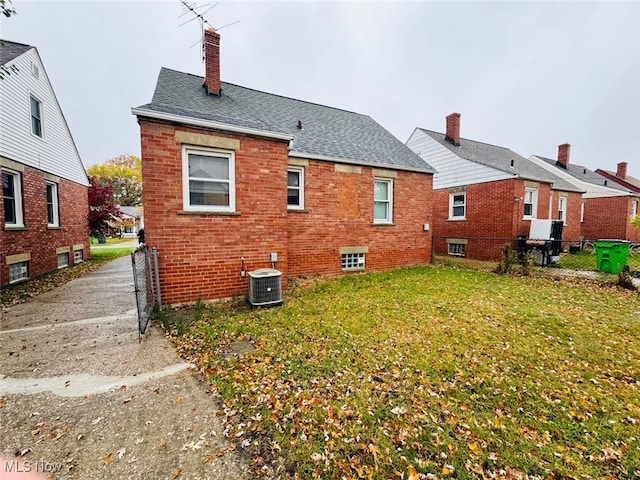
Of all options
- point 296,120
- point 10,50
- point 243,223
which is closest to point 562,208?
point 296,120

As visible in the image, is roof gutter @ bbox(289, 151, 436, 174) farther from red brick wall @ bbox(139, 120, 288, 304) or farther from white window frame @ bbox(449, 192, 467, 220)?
white window frame @ bbox(449, 192, 467, 220)

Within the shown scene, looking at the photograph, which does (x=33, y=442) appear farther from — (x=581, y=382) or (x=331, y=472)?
(x=581, y=382)

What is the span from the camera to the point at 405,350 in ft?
13.5

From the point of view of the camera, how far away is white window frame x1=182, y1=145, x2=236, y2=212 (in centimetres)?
586

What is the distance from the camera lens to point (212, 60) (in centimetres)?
876

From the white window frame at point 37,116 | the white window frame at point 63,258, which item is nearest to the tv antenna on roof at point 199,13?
the white window frame at point 37,116

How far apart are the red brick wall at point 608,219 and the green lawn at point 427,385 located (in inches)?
758

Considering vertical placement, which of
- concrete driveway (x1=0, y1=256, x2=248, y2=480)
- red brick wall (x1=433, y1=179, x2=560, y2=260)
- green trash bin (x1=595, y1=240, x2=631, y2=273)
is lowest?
concrete driveway (x1=0, y1=256, x2=248, y2=480)

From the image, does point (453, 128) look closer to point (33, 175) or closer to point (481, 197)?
point (481, 197)

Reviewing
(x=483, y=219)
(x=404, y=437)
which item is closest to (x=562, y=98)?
(x=483, y=219)

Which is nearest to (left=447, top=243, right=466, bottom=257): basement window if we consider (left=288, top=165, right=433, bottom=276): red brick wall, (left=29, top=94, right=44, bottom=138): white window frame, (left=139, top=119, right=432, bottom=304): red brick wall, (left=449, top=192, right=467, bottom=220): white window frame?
(left=449, top=192, right=467, bottom=220): white window frame

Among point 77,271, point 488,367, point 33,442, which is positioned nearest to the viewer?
point 33,442

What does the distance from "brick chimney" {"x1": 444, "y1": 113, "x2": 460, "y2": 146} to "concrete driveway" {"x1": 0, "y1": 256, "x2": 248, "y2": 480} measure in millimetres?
17564

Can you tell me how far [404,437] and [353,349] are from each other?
68.1 inches
